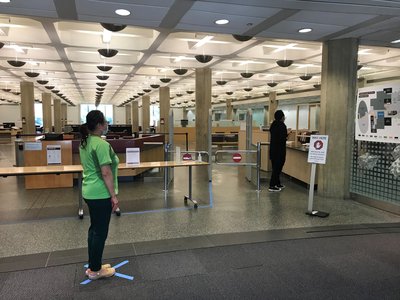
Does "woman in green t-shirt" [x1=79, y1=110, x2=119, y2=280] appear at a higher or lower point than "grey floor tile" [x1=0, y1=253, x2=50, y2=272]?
higher

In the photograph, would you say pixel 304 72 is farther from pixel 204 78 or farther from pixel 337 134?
pixel 337 134

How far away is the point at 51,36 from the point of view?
7570 millimetres

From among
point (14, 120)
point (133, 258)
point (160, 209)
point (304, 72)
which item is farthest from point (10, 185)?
point (14, 120)

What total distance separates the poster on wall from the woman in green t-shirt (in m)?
4.38

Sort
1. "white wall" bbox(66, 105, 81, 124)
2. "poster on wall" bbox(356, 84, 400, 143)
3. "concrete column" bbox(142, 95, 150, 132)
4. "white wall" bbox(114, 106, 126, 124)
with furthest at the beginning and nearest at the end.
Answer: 1. "white wall" bbox(114, 106, 126, 124)
2. "white wall" bbox(66, 105, 81, 124)
3. "concrete column" bbox(142, 95, 150, 132)
4. "poster on wall" bbox(356, 84, 400, 143)

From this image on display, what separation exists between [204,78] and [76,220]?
8258 mm

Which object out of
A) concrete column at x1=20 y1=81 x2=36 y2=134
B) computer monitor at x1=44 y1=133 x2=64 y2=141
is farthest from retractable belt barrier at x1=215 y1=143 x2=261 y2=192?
concrete column at x1=20 y1=81 x2=36 y2=134

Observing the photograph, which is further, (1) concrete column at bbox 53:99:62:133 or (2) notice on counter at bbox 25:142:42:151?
(1) concrete column at bbox 53:99:62:133

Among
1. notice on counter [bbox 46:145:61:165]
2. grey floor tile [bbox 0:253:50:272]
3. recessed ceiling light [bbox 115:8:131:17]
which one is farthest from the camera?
notice on counter [bbox 46:145:61:165]

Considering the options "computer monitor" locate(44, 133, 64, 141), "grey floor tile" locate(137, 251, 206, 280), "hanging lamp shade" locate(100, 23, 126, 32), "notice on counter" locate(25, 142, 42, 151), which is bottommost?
"grey floor tile" locate(137, 251, 206, 280)

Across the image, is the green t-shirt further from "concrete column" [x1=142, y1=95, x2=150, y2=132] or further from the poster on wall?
"concrete column" [x1=142, y1=95, x2=150, y2=132]

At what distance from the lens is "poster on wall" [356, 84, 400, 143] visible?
16.6ft

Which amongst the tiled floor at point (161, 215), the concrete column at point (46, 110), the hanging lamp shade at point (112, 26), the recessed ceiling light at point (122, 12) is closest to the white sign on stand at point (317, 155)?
the tiled floor at point (161, 215)

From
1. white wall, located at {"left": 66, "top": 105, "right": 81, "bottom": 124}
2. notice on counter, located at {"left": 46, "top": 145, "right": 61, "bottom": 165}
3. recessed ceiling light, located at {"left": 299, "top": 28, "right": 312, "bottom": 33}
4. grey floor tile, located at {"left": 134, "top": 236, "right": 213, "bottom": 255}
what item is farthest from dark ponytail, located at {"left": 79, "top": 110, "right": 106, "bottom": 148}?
white wall, located at {"left": 66, "top": 105, "right": 81, "bottom": 124}
